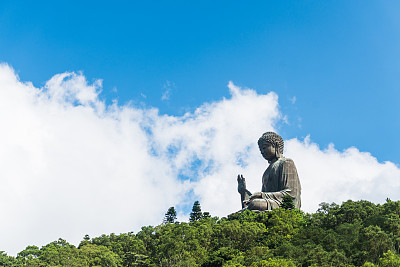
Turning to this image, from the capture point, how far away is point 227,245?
22.8m

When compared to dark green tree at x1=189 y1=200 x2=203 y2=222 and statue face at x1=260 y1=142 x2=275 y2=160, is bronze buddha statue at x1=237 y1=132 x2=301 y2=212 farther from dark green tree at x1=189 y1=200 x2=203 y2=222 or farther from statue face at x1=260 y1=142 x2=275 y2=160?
dark green tree at x1=189 y1=200 x2=203 y2=222

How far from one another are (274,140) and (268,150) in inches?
31.9

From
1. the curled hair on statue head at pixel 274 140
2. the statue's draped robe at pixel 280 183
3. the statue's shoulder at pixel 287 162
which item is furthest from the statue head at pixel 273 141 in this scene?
the statue's shoulder at pixel 287 162

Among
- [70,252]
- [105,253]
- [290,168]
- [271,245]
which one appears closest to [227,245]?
[271,245]

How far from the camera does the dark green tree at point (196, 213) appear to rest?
114 ft

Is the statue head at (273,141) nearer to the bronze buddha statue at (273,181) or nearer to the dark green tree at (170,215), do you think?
the bronze buddha statue at (273,181)

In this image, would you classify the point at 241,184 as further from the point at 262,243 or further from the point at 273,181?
the point at 262,243

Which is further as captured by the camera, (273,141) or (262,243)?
(273,141)

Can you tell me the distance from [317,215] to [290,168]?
7560 millimetres

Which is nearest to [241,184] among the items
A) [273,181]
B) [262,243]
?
[273,181]

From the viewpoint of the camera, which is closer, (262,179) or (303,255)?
(303,255)

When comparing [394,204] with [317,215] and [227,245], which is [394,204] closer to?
[317,215]

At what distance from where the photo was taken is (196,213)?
35188 mm

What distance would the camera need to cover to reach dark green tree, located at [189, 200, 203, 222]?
114ft
